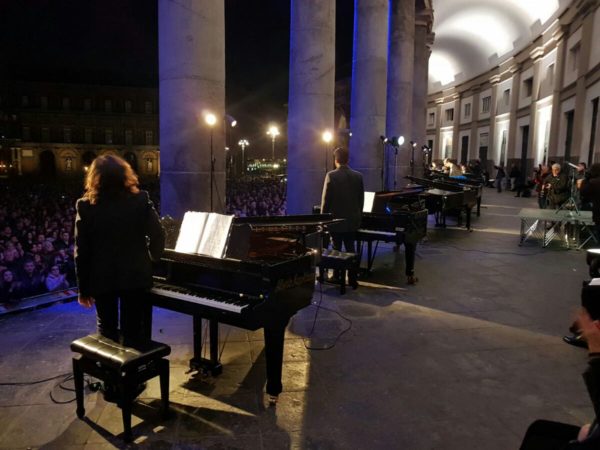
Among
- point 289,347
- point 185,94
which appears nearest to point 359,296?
point 289,347

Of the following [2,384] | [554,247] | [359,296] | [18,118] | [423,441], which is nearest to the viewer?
[423,441]

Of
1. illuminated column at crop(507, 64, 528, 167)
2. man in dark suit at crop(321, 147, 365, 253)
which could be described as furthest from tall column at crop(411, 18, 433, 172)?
man in dark suit at crop(321, 147, 365, 253)

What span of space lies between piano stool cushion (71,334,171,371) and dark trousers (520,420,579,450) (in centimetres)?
266

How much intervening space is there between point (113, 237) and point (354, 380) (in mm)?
2643

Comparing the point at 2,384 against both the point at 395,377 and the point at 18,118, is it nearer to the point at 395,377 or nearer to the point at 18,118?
the point at 395,377

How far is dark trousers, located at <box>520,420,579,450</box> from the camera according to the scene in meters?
2.57

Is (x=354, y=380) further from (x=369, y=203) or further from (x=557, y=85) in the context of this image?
(x=557, y=85)

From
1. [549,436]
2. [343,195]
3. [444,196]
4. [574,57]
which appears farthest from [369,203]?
[574,57]

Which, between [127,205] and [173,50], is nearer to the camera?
[127,205]

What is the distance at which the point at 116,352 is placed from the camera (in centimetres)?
364

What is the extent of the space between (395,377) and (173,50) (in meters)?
5.57

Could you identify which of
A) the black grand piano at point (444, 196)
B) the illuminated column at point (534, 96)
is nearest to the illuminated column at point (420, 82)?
the illuminated column at point (534, 96)

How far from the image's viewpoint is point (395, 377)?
468cm

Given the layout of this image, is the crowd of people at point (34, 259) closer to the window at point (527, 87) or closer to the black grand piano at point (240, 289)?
the black grand piano at point (240, 289)
